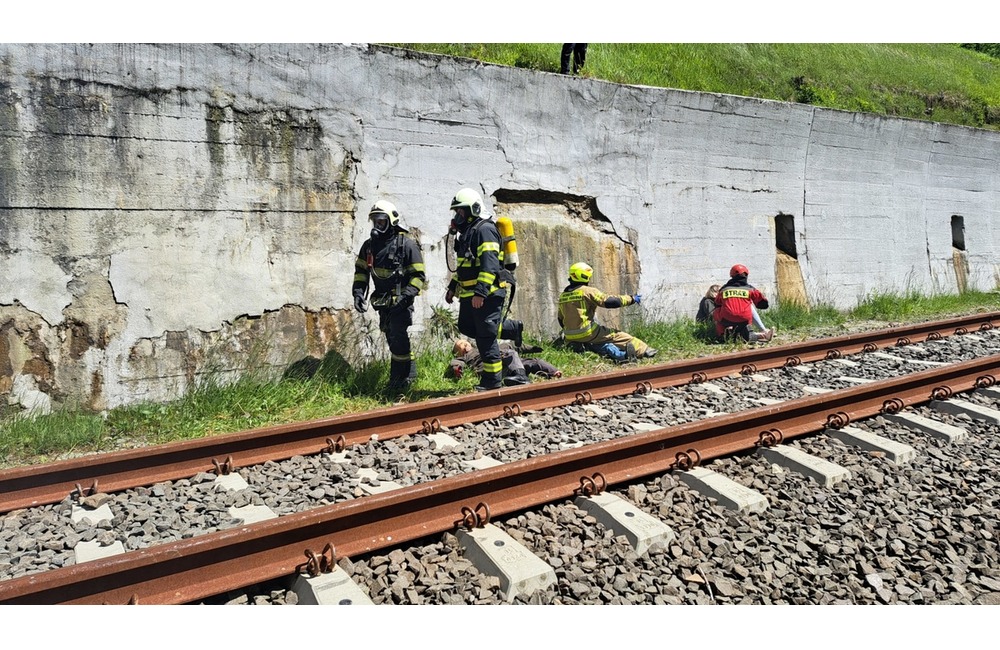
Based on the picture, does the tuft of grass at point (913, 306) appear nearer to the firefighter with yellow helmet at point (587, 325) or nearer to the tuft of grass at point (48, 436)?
the firefighter with yellow helmet at point (587, 325)

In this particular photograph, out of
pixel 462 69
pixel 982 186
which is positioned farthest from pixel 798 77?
pixel 462 69

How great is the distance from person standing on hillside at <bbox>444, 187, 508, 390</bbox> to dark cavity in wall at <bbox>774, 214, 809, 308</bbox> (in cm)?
660

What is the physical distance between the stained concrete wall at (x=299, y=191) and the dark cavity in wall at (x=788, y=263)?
0.05 metres

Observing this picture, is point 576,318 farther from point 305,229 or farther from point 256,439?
point 256,439

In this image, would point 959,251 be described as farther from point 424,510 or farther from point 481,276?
point 424,510

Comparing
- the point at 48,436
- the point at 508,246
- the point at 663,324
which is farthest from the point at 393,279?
the point at 663,324

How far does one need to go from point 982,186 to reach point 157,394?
16.0 m

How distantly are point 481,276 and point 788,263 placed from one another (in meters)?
7.27

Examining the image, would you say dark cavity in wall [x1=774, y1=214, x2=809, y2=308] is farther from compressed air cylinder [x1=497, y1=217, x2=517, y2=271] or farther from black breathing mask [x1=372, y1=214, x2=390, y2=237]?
black breathing mask [x1=372, y1=214, x2=390, y2=237]

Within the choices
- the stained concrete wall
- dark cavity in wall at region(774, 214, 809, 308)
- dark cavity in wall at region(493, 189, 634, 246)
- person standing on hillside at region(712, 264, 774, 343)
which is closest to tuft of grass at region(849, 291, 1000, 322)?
dark cavity in wall at region(774, 214, 809, 308)

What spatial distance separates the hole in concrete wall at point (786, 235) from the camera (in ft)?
39.4

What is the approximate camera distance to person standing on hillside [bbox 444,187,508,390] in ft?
22.3

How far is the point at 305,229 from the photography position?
7656mm

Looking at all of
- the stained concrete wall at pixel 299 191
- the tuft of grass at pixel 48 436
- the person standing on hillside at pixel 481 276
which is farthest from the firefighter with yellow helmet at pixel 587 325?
the tuft of grass at pixel 48 436
